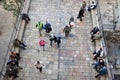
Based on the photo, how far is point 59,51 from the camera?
29125 millimetres

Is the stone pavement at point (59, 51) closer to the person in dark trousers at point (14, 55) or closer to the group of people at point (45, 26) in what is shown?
the group of people at point (45, 26)

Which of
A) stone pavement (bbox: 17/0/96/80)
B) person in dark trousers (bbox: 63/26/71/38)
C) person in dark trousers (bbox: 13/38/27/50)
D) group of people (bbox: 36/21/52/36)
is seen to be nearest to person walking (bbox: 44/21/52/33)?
group of people (bbox: 36/21/52/36)

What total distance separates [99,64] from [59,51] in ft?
12.9

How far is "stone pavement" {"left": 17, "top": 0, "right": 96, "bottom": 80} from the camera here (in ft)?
89.8

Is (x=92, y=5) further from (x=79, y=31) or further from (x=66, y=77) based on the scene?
(x=66, y=77)

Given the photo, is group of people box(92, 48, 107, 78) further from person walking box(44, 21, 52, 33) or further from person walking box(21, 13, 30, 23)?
person walking box(21, 13, 30, 23)

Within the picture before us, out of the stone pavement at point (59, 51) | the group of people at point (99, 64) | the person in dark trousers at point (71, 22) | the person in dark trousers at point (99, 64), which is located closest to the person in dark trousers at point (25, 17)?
the stone pavement at point (59, 51)

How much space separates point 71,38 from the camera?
100.0ft

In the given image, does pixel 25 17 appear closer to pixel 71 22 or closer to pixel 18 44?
pixel 18 44

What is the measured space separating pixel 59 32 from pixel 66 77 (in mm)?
5422

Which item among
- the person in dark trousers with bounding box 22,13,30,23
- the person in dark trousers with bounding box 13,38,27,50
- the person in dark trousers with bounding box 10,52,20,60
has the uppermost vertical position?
the person in dark trousers with bounding box 22,13,30,23

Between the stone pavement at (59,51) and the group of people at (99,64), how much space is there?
506mm

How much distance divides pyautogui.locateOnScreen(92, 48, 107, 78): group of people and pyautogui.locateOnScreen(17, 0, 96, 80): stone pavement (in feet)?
1.66

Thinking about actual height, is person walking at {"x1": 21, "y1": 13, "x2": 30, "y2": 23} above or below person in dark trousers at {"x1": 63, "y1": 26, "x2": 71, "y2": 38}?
above
